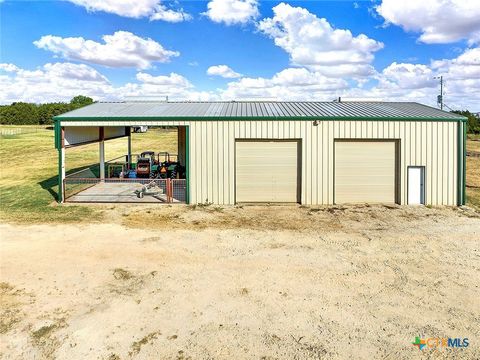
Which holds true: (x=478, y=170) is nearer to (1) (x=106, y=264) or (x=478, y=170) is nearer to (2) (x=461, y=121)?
(2) (x=461, y=121)

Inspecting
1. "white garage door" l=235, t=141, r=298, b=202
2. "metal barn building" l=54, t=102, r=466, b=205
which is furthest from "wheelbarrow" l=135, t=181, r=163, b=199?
"white garage door" l=235, t=141, r=298, b=202

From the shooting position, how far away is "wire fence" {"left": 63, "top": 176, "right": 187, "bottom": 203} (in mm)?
17359

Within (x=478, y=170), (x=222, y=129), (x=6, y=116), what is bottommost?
(x=478, y=170)

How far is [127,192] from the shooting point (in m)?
19.2

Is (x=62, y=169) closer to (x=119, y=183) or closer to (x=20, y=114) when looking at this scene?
(x=119, y=183)

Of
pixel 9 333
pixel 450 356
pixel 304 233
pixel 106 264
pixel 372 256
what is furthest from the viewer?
pixel 304 233

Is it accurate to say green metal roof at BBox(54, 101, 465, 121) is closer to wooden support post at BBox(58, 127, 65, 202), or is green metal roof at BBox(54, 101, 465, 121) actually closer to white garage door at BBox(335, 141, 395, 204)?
wooden support post at BBox(58, 127, 65, 202)

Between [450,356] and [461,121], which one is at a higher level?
[461,121]

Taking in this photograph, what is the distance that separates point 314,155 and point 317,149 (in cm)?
30

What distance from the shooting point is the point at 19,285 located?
329 inches

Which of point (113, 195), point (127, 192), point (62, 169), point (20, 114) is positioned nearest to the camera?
point (62, 169)

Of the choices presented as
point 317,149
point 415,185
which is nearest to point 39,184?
point 317,149

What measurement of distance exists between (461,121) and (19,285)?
1834 centimetres

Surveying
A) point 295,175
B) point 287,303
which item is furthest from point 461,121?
point 287,303
